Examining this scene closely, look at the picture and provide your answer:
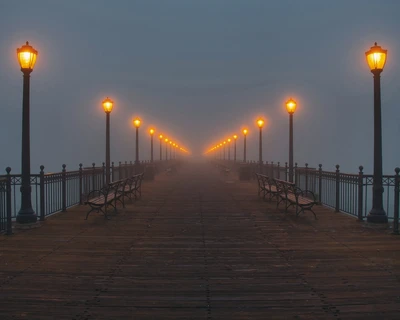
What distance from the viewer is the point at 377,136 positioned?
10391 millimetres

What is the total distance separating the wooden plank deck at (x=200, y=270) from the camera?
4.70m

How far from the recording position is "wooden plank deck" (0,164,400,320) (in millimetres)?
4699

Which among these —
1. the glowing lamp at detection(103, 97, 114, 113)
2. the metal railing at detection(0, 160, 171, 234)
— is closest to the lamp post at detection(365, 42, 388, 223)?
the metal railing at detection(0, 160, 171, 234)

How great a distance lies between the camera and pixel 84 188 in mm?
15578

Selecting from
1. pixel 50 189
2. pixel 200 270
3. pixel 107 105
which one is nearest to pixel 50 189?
pixel 50 189

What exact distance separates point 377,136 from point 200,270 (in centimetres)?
653

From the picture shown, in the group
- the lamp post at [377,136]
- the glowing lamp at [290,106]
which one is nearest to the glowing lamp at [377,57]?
the lamp post at [377,136]

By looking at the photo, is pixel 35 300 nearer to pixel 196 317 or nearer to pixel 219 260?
pixel 196 317

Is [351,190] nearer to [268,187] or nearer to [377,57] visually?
[377,57]

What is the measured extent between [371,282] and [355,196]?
21.7 ft

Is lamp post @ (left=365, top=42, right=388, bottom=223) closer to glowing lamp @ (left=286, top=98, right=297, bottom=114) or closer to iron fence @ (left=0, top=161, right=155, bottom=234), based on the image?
glowing lamp @ (left=286, top=98, right=297, bottom=114)

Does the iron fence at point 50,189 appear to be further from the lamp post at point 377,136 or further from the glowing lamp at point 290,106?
the glowing lamp at point 290,106

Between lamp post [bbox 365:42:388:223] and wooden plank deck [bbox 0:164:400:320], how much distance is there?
0.46 metres

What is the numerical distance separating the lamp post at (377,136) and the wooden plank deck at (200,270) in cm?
46
